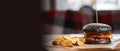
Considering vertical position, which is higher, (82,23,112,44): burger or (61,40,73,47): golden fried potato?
(82,23,112,44): burger

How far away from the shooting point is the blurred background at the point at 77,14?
467 cm

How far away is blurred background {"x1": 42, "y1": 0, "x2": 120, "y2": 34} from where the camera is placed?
467 cm

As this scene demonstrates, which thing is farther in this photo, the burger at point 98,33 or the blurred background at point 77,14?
the blurred background at point 77,14

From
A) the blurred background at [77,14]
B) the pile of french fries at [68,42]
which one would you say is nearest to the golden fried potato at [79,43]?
the pile of french fries at [68,42]

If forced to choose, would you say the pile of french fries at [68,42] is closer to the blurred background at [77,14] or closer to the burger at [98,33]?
the burger at [98,33]

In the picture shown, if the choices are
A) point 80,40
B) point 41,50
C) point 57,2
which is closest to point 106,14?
point 57,2

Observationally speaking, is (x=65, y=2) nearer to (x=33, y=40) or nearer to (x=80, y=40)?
(x=80, y=40)

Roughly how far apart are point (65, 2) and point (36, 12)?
558cm

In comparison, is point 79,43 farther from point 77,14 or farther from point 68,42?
point 77,14

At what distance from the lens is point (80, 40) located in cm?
123

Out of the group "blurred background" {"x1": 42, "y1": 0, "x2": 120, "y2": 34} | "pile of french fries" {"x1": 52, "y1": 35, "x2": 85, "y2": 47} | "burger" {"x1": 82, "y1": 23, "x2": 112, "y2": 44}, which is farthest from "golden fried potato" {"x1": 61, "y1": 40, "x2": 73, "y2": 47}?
"blurred background" {"x1": 42, "y1": 0, "x2": 120, "y2": 34}

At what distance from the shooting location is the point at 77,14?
5004 millimetres

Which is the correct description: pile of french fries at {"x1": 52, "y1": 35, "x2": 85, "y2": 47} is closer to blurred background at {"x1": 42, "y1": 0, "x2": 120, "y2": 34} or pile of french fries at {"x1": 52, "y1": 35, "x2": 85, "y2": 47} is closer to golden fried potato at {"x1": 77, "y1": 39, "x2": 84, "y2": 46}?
golden fried potato at {"x1": 77, "y1": 39, "x2": 84, "y2": 46}

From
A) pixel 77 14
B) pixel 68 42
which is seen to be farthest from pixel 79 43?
pixel 77 14
